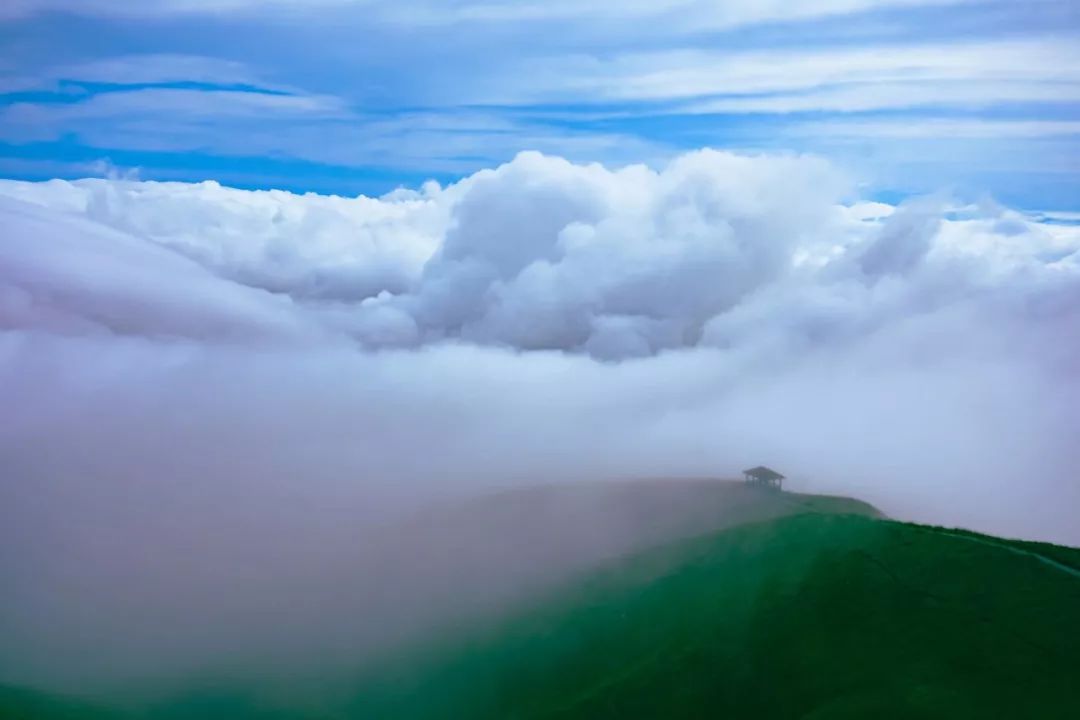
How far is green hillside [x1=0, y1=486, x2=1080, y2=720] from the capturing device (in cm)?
14462

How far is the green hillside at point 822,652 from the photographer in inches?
5694

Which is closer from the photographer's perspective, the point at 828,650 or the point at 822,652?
the point at 828,650

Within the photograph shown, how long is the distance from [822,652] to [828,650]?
106cm

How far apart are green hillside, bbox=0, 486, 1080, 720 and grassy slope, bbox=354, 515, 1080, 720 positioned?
0.93 feet

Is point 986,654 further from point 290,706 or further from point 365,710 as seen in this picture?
point 290,706

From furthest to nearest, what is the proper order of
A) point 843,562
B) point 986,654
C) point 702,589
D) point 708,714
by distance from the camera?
1. point 702,589
2. point 843,562
3. point 708,714
4. point 986,654

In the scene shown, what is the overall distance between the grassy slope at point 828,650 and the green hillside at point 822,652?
28cm

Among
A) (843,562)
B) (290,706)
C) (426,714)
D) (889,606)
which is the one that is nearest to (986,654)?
(889,606)

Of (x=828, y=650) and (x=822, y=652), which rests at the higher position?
(x=828, y=650)

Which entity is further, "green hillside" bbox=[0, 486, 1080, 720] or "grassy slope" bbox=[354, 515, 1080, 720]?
"green hillside" bbox=[0, 486, 1080, 720]

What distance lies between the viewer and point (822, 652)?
16338cm

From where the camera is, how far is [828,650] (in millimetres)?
163250

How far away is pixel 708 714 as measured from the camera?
161 metres

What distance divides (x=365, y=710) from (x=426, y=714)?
12999 mm
